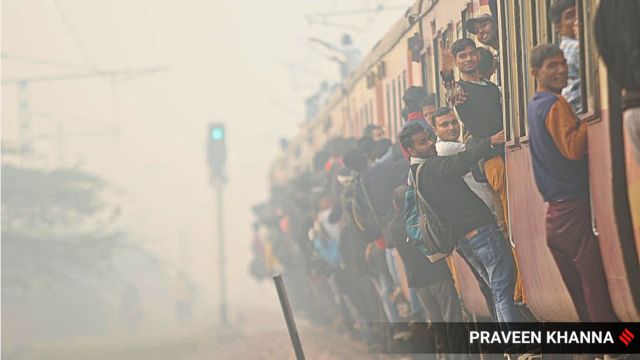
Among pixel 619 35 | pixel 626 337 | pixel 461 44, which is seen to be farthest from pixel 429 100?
pixel 619 35

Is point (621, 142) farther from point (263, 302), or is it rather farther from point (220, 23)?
point (263, 302)

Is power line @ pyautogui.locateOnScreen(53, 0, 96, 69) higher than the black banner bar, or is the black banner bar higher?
power line @ pyautogui.locateOnScreen(53, 0, 96, 69)

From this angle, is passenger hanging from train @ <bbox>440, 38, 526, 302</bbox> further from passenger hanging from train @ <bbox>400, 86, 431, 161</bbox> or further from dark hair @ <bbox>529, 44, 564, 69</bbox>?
passenger hanging from train @ <bbox>400, 86, 431, 161</bbox>

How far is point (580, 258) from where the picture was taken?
7746 mm

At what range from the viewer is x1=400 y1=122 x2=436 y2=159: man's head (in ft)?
36.2

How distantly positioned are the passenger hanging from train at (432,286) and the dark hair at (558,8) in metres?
4.27

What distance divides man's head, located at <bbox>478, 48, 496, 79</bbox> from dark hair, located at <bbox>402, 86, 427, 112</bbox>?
2.47 m

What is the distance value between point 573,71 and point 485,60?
2.13 metres

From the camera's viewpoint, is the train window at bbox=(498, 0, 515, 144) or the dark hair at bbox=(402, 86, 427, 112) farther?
the dark hair at bbox=(402, 86, 427, 112)

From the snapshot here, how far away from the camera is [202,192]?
5316 cm

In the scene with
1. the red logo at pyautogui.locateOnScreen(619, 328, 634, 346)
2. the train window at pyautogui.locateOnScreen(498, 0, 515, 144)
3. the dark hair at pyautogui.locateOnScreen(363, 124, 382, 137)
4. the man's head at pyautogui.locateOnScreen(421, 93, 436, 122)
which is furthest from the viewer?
the dark hair at pyautogui.locateOnScreen(363, 124, 382, 137)

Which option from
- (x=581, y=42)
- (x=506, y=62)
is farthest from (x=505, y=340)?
(x=581, y=42)

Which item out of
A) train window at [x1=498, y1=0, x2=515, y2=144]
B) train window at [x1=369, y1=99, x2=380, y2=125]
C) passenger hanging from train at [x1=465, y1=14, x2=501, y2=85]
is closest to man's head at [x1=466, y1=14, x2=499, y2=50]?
passenger hanging from train at [x1=465, y1=14, x2=501, y2=85]

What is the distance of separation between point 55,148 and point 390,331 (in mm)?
29683
